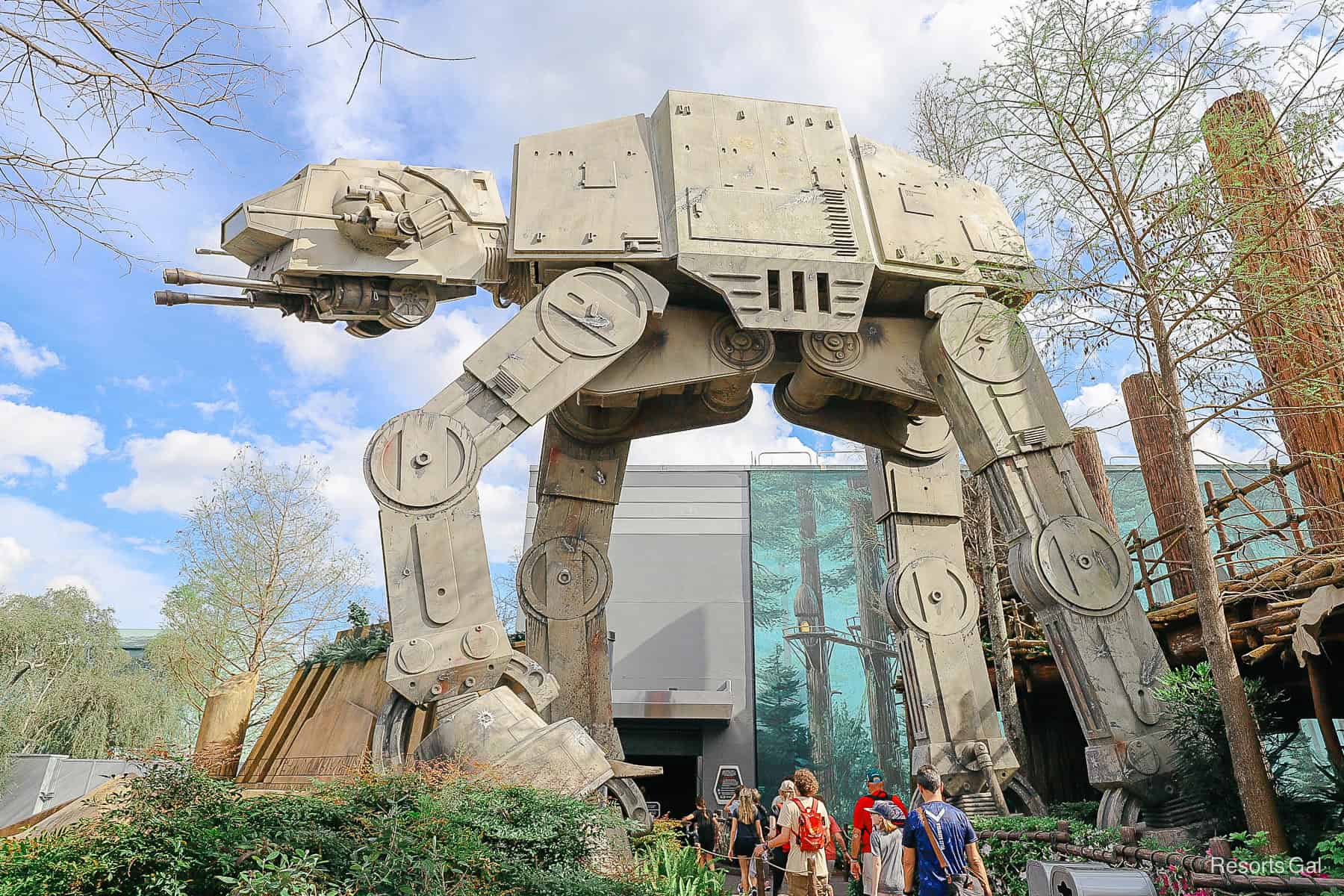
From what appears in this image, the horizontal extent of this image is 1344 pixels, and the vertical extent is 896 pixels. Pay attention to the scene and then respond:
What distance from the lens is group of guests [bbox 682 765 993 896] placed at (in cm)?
558

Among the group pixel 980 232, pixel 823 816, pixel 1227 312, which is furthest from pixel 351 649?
pixel 1227 312

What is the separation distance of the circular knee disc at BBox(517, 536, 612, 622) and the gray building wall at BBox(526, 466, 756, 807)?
10.2 meters

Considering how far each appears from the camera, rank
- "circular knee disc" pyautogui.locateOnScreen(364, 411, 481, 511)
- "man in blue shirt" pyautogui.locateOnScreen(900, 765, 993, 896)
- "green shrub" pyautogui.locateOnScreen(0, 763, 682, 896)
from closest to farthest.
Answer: "green shrub" pyautogui.locateOnScreen(0, 763, 682, 896) < "man in blue shirt" pyautogui.locateOnScreen(900, 765, 993, 896) < "circular knee disc" pyautogui.locateOnScreen(364, 411, 481, 511)

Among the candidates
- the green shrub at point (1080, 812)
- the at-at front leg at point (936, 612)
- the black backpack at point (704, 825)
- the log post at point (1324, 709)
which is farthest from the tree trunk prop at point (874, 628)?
the log post at point (1324, 709)

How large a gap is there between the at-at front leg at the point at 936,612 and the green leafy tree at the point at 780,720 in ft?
34.0

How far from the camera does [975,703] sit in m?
9.88

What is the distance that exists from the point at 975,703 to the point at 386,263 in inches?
286

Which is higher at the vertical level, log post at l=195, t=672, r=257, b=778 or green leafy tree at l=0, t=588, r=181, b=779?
green leafy tree at l=0, t=588, r=181, b=779

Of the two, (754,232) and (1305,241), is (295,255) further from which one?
(1305,241)

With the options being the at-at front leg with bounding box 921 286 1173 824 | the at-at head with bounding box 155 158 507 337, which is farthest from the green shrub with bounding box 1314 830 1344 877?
the at-at head with bounding box 155 158 507 337

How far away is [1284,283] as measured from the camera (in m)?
6.76

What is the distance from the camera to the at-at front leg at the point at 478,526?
722cm

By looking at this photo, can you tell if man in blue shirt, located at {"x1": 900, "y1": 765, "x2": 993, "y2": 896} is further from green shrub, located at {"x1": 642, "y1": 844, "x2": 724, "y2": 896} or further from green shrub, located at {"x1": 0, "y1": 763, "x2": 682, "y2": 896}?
green shrub, located at {"x1": 642, "y1": 844, "x2": 724, "y2": 896}

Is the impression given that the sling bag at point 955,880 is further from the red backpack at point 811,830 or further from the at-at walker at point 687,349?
the at-at walker at point 687,349
